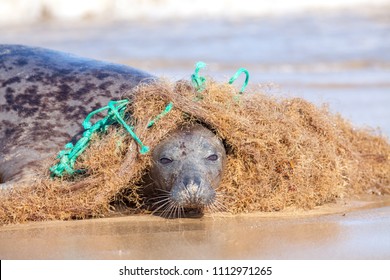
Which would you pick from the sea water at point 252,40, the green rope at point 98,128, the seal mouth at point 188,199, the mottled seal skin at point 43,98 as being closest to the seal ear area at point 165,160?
the seal mouth at point 188,199

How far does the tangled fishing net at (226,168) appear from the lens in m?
4.15

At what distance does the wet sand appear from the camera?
351 centimetres

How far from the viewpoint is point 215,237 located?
3789 millimetres

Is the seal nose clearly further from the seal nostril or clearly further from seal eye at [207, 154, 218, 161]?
seal eye at [207, 154, 218, 161]

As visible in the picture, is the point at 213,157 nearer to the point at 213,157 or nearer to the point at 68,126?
the point at 213,157

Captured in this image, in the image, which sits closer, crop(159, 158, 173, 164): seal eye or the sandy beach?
the sandy beach

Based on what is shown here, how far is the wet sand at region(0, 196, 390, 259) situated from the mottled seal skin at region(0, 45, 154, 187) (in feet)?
2.76

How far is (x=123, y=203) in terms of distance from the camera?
14.4ft

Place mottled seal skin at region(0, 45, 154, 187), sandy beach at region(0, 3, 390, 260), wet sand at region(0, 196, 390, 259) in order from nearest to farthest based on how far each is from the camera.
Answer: wet sand at region(0, 196, 390, 259) < sandy beach at region(0, 3, 390, 260) < mottled seal skin at region(0, 45, 154, 187)

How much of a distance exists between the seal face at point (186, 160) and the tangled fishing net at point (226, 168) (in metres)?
0.05

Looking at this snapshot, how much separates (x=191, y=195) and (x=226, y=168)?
1.32 feet

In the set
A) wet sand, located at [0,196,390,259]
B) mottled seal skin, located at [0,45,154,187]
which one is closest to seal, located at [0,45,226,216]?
mottled seal skin, located at [0,45,154,187]

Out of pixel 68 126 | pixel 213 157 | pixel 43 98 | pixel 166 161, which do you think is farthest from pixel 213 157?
pixel 43 98
